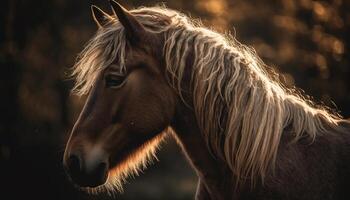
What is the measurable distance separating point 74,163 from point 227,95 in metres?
1.21

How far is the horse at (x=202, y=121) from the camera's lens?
14.3ft

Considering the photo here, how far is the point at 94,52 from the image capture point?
4.69 m

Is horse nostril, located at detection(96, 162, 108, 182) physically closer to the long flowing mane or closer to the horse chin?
the horse chin

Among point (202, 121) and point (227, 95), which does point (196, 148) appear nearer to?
point (202, 121)

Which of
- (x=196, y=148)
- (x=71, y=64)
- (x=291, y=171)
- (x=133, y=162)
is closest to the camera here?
(x=291, y=171)

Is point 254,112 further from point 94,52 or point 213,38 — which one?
point 94,52

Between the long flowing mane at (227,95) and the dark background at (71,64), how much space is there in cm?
927

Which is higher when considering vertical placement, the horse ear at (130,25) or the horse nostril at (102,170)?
the horse ear at (130,25)

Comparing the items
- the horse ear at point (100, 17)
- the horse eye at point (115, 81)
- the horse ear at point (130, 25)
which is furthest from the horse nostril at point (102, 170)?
the horse ear at point (100, 17)

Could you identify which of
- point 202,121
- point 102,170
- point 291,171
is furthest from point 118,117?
point 291,171

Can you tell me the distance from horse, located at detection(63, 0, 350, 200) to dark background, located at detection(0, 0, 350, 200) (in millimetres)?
9215

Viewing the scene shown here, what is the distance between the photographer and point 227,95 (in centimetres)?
445

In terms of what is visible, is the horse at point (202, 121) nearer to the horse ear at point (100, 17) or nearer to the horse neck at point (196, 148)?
the horse neck at point (196, 148)

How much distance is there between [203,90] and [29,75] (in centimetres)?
1823
